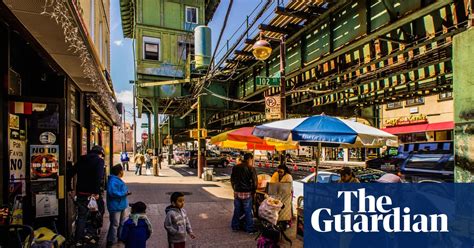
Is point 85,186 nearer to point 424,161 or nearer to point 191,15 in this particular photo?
point 424,161

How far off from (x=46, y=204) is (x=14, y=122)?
5.24ft

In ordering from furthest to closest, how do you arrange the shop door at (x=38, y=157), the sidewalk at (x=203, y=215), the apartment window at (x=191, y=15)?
the apartment window at (x=191, y=15) → the sidewalk at (x=203, y=215) → the shop door at (x=38, y=157)

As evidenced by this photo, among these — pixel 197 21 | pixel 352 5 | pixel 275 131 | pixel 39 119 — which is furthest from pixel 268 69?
pixel 197 21

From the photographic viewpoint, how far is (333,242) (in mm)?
3512

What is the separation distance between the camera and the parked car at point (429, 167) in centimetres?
1038

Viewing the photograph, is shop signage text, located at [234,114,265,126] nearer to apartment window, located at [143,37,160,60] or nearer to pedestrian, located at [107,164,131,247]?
apartment window, located at [143,37,160,60]

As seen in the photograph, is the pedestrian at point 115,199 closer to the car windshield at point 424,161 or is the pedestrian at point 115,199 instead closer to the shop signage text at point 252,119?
the car windshield at point 424,161

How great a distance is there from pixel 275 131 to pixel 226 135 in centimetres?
388

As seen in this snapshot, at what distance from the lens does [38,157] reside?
20.4ft

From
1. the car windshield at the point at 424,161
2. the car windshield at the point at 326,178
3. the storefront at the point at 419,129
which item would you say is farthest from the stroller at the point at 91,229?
the storefront at the point at 419,129

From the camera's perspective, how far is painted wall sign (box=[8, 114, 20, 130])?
5.48 m

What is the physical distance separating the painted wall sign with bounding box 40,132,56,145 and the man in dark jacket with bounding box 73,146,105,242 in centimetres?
72

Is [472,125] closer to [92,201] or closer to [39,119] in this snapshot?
[92,201]

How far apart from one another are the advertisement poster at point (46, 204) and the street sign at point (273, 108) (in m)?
5.78
